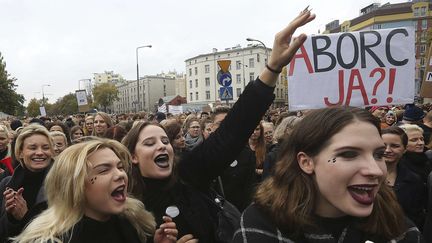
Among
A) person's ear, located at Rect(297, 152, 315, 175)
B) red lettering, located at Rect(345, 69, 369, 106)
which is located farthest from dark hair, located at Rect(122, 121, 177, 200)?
red lettering, located at Rect(345, 69, 369, 106)

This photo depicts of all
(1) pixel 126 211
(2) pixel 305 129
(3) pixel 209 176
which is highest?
(2) pixel 305 129

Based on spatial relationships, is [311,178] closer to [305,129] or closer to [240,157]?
[305,129]

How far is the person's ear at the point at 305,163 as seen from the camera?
1773 millimetres

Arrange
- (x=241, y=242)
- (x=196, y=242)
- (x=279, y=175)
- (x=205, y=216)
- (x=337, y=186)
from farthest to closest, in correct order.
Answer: (x=205, y=216) < (x=196, y=242) < (x=279, y=175) < (x=241, y=242) < (x=337, y=186)

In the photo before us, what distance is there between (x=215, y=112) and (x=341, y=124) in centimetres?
336

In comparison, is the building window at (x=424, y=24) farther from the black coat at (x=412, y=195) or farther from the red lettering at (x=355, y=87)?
the black coat at (x=412, y=195)

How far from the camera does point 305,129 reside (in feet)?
6.02

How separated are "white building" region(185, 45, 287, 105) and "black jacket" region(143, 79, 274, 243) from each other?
76733 mm

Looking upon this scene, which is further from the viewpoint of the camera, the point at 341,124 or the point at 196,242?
the point at 196,242

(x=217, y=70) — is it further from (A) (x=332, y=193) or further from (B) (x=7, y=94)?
(A) (x=332, y=193)

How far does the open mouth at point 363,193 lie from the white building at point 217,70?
77698 mm

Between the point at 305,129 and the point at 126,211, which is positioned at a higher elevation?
the point at 305,129

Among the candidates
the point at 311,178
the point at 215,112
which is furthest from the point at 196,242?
the point at 215,112

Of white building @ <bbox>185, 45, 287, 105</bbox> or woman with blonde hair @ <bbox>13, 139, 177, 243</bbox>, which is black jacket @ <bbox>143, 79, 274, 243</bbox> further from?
white building @ <bbox>185, 45, 287, 105</bbox>
